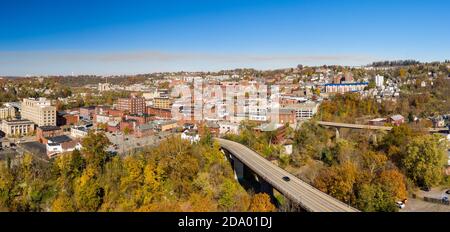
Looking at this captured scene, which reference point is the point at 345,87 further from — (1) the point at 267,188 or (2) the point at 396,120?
(1) the point at 267,188

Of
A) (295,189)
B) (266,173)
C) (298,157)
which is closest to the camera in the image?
(295,189)

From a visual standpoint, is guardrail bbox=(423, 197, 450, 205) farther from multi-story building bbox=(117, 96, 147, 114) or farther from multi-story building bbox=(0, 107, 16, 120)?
multi-story building bbox=(0, 107, 16, 120)

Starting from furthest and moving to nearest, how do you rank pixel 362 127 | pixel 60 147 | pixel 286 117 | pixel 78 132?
1. pixel 286 117
2. pixel 78 132
3. pixel 362 127
4. pixel 60 147

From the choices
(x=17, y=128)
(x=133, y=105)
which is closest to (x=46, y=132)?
(x=17, y=128)

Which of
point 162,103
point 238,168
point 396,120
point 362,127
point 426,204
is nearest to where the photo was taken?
point 426,204

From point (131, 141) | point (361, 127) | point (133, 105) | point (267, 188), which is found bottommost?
point (267, 188)

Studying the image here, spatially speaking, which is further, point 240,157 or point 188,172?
point 240,157
